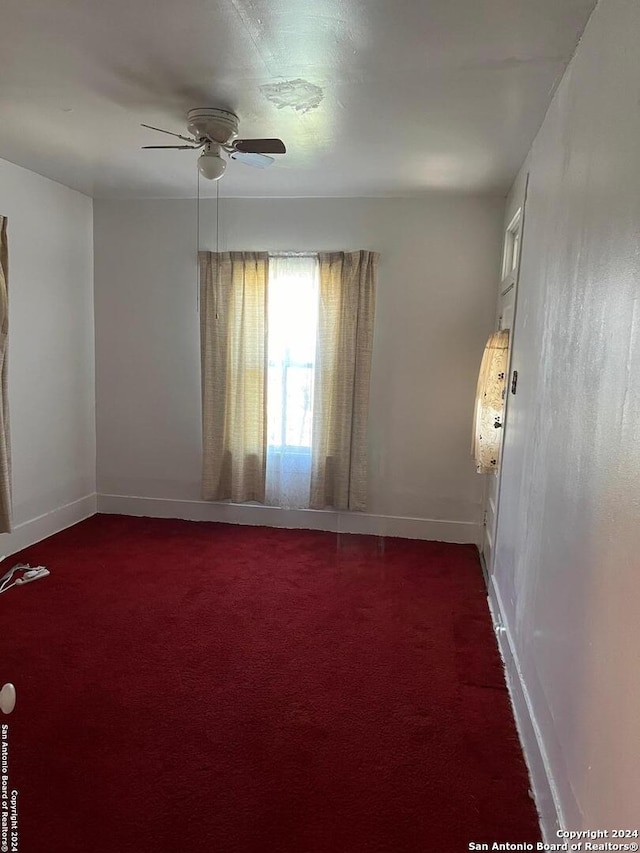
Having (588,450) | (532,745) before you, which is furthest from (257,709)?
(588,450)

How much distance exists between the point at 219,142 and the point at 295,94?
0.50m

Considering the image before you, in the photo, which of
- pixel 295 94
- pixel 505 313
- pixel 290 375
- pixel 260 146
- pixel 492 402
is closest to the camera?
pixel 295 94

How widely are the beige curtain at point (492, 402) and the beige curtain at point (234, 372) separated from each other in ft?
5.41

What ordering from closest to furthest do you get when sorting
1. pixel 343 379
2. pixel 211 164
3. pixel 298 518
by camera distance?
pixel 211 164
pixel 343 379
pixel 298 518

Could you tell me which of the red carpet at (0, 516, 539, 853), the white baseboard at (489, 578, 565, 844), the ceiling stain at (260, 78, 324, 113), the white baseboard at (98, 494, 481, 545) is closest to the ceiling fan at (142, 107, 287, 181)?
the ceiling stain at (260, 78, 324, 113)

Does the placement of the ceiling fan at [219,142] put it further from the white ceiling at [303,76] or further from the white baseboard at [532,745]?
the white baseboard at [532,745]

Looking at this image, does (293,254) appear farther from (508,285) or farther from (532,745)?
(532,745)

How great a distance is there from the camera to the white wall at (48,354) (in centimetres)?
371

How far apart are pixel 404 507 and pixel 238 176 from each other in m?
2.58

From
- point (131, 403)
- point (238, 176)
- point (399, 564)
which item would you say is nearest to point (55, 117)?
point (238, 176)

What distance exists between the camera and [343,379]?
4.19 meters

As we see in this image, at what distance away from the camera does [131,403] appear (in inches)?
182

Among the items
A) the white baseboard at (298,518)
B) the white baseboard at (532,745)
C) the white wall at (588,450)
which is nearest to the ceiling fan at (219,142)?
the white wall at (588,450)

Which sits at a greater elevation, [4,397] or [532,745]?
[4,397]
